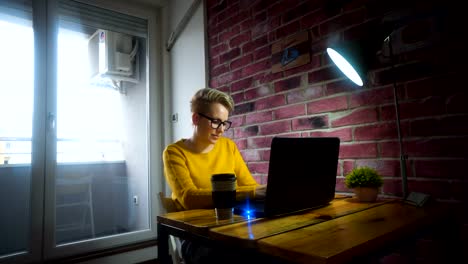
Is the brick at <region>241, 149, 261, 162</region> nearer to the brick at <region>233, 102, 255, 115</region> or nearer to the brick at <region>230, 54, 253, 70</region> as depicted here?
the brick at <region>233, 102, 255, 115</region>

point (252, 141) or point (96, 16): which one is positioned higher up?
point (96, 16)

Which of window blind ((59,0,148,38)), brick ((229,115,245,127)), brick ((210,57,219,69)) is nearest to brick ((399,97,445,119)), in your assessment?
brick ((229,115,245,127))

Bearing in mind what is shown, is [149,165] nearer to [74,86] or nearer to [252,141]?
[74,86]

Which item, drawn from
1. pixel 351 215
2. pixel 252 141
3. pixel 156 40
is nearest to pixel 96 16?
pixel 156 40

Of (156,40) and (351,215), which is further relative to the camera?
(156,40)

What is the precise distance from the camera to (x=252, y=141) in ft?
7.07

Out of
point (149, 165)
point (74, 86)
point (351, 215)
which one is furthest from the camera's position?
point (149, 165)

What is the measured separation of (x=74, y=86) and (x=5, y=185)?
102 centimetres

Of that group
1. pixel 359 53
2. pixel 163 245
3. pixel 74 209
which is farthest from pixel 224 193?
pixel 74 209

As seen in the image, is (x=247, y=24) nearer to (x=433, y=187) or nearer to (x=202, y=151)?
(x=202, y=151)

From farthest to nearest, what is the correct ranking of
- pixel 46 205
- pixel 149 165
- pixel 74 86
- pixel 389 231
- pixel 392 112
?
pixel 149 165, pixel 74 86, pixel 46 205, pixel 392 112, pixel 389 231

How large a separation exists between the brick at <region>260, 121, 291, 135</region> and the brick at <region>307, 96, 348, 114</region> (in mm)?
186

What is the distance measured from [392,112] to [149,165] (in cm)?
240

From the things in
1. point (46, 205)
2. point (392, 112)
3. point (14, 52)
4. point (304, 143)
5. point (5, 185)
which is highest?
point (14, 52)
